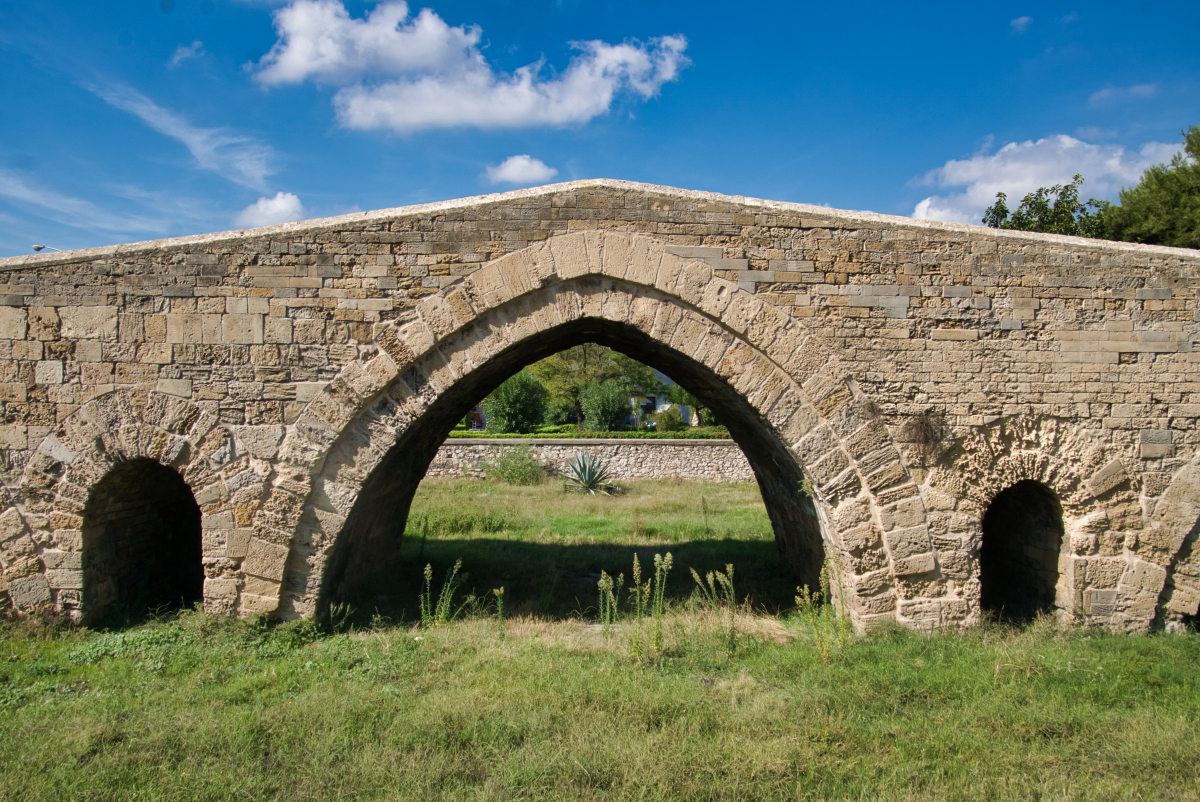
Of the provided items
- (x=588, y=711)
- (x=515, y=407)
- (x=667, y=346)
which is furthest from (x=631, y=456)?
(x=588, y=711)

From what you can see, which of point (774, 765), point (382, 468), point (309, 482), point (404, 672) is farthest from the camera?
point (382, 468)

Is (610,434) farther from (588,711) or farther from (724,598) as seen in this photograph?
(588,711)

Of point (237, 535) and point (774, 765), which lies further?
point (237, 535)

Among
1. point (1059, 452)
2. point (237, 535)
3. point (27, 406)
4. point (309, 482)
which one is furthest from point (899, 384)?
point (27, 406)

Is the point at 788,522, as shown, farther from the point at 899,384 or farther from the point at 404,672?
the point at 404,672

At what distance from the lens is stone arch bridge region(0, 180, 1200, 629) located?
5.76m

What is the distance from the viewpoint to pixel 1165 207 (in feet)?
51.6

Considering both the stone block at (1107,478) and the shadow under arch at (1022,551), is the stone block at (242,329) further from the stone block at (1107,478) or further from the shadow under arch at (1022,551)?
the stone block at (1107,478)

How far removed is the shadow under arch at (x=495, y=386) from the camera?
20.2 feet

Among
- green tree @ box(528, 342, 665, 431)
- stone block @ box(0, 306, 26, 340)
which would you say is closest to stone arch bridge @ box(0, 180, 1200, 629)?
stone block @ box(0, 306, 26, 340)

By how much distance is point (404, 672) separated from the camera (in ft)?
17.0

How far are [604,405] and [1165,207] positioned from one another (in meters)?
18.1

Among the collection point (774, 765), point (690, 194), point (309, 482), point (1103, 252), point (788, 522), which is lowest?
point (774, 765)

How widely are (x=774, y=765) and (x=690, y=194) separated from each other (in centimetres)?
445
